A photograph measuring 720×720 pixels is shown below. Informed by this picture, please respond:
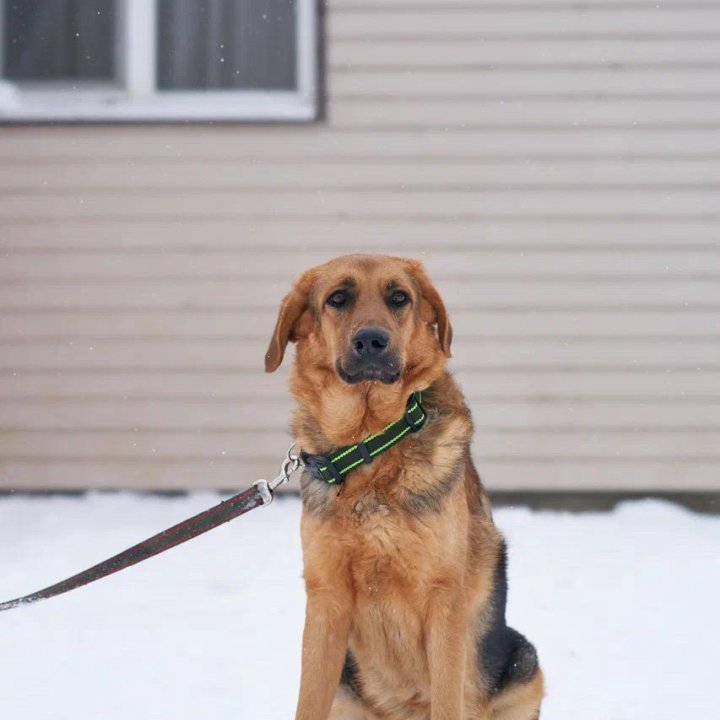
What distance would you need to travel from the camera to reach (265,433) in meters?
6.75

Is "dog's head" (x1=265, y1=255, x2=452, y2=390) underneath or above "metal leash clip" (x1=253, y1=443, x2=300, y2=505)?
above

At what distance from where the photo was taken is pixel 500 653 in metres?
3.23

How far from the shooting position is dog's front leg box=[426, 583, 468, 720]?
9.48 ft

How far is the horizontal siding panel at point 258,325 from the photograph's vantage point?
263 inches

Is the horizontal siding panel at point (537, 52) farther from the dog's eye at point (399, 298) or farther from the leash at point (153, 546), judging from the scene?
the leash at point (153, 546)

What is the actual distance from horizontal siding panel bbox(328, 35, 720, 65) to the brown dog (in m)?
3.59

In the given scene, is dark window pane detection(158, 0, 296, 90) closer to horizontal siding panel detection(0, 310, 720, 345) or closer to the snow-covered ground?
horizontal siding panel detection(0, 310, 720, 345)

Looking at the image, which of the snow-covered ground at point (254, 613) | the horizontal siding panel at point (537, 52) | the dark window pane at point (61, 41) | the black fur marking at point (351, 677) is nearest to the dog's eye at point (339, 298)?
the black fur marking at point (351, 677)

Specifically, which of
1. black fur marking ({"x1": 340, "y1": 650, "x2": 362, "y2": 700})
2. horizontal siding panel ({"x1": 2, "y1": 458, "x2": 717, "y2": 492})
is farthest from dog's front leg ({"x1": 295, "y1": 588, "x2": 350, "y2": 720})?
horizontal siding panel ({"x1": 2, "y1": 458, "x2": 717, "y2": 492})

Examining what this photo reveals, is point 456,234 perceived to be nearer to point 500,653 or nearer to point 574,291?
point 574,291

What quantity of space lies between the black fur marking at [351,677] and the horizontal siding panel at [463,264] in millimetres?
3724

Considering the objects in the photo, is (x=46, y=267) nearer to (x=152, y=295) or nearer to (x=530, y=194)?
(x=152, y=295)

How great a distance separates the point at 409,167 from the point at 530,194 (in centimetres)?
76

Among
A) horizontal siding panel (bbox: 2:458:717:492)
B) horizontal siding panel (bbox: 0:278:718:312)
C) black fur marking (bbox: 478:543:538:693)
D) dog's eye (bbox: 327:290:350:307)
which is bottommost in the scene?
horizontal siding panel (bbox: 2:458:717:492)
